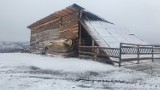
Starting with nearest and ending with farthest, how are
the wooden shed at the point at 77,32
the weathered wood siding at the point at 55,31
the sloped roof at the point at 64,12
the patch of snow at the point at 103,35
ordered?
the patch of snow at the point at 103,35, the wooden shed at the point at 77,32, the sloped roof at the point at 64,12, the weathered wood siding at the point at 55,31

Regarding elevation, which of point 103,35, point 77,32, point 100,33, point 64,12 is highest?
point 64,12

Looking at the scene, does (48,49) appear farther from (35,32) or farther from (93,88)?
(93,88)

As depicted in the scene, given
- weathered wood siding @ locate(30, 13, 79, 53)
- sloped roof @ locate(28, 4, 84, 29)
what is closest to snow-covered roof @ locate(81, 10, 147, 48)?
sloped roof @ locate(28, 4, 84, 29)

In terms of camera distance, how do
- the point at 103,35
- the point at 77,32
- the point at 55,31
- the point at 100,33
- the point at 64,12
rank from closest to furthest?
the point at 103,35, the point at 100,33, the point at 77,32, the point at 64,12, the point at 55,31

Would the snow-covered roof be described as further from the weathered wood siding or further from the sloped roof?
the weathered wood siding

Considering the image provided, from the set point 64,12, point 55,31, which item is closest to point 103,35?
point 64,12

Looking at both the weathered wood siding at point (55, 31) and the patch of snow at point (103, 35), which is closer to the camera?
the patch of snow at point (103, 35)

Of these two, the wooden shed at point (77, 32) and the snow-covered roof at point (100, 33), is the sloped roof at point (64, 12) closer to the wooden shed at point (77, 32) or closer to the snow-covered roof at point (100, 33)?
the wooden shed at point (77, 32)

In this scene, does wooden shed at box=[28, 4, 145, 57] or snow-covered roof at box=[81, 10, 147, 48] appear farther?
wooden shed at box=[28, 4, 145, 57]

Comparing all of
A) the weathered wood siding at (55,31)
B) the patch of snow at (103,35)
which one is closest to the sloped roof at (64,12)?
the weathered wood siding at (55,31)

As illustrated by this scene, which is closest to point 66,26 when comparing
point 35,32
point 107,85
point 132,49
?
point 132,49

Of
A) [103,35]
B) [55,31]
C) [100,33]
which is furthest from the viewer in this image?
[55,31]

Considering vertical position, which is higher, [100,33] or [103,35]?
[100,33]

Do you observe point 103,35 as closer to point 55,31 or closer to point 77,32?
point 77,32
